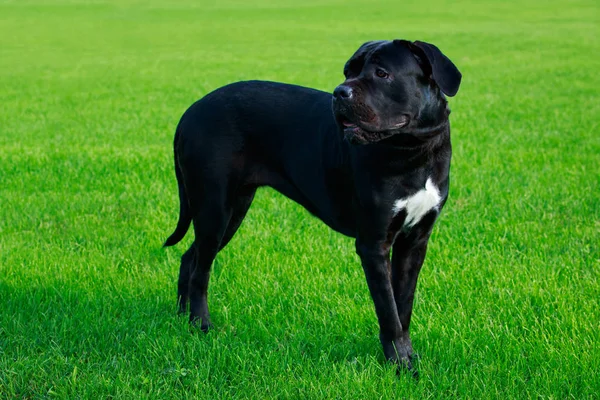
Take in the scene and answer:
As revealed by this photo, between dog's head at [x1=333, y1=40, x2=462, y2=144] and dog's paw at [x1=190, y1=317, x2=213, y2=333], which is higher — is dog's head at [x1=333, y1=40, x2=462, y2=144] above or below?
above

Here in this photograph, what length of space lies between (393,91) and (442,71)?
0.26 meters

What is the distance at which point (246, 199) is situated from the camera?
4949 mm

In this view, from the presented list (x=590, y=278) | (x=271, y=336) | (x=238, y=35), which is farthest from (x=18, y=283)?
(x=238, y=35)

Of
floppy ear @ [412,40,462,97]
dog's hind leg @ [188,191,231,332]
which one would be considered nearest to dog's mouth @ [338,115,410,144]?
floppy ear @ [412,40,462,97]

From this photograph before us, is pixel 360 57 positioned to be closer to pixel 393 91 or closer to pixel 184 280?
pixel 393 91

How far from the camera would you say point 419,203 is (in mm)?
4016

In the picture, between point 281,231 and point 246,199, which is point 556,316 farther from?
point 281,231

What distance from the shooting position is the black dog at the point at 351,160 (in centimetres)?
378

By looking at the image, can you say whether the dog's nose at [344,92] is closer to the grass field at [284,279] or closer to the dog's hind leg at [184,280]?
the grass field at [284,279]

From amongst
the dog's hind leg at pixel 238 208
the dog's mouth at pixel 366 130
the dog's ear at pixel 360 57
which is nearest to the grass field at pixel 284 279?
the dog's hind leg at pixel 238 208

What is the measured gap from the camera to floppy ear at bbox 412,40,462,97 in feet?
A: 12.3

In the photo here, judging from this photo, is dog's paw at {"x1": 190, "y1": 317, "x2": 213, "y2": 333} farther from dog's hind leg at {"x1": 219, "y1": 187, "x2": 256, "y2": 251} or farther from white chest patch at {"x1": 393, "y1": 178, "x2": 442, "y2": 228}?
white chest patch at {"x1": 393, "y1": 178, "x2": 442, "y2": 228}

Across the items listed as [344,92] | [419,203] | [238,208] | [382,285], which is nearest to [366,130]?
[344,92]

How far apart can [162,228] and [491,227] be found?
9.82ft
